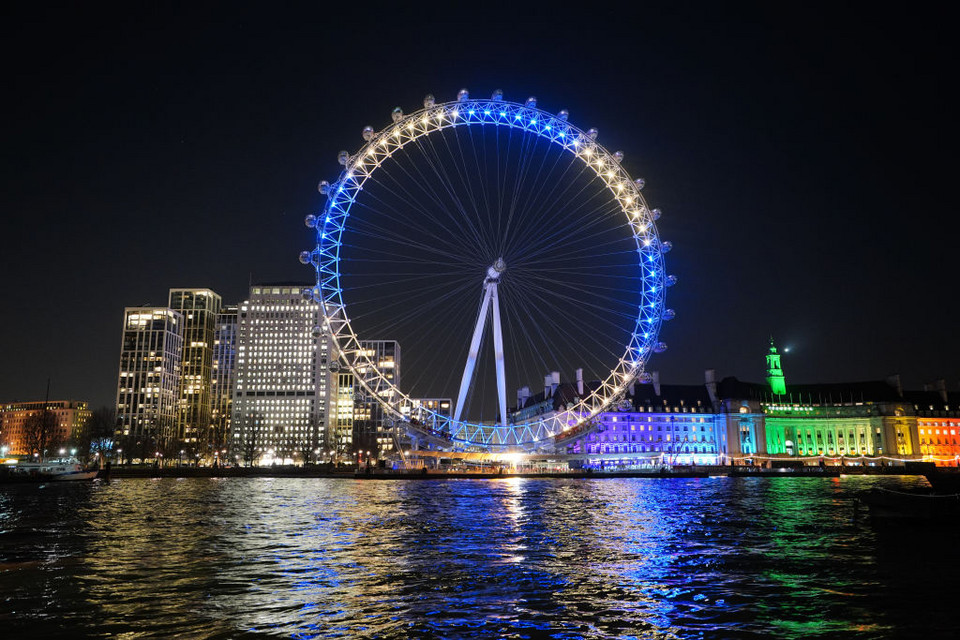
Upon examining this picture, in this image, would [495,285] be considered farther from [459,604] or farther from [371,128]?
[459,604]

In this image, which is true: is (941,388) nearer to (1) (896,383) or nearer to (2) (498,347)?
(1) (896,383)

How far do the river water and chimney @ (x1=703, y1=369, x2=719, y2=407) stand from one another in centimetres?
14041

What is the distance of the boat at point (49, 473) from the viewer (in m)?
85.5

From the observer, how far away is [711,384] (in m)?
173

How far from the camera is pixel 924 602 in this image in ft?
49.7

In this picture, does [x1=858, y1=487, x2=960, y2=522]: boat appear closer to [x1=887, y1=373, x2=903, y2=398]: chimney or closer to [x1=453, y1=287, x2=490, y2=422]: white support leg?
[x1=453, y1=287, x2=490, y2=422]: white support leg

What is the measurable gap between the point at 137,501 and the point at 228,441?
14186 cm

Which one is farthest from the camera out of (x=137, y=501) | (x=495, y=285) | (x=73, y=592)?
(x=495, y=285)

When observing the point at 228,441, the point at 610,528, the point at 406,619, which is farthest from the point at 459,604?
the point at 228,441

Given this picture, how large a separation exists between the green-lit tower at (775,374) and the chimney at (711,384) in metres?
17.8

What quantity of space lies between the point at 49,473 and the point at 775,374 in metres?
157

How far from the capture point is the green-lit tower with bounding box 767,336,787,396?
7077 inches

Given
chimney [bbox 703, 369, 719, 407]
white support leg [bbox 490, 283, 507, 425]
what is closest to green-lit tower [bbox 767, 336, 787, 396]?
chimney [bbox 703, 369, 719, 407]

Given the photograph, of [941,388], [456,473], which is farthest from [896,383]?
[456,473]
